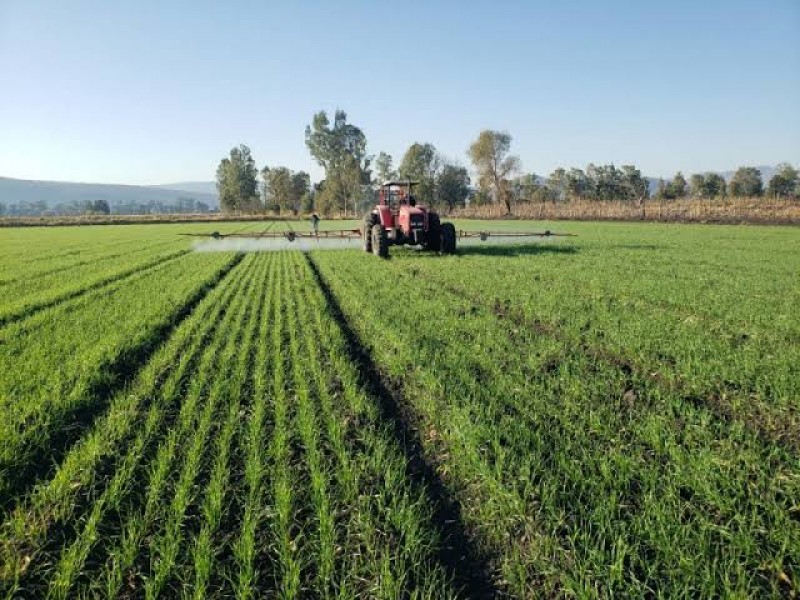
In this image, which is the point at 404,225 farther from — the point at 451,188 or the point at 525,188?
the point at 525,188

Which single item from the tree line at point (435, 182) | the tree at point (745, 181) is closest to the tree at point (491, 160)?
the tree line at point (435, 182)

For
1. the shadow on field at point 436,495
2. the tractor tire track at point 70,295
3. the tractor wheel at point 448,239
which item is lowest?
the shadow on field at point 436,495

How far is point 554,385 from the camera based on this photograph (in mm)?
5629

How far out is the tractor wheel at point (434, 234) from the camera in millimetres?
17734

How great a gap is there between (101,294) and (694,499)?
12.0 meters

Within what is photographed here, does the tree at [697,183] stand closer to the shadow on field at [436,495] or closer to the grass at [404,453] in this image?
the grass at [404,453]

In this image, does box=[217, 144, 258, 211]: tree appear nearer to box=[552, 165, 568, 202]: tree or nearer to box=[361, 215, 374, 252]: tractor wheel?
box=[552, 165, 568, 202]: tree

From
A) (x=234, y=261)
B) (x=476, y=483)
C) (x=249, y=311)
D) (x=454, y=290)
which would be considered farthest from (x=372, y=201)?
(x=476, y=483)

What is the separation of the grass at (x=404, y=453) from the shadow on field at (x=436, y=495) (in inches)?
0.7

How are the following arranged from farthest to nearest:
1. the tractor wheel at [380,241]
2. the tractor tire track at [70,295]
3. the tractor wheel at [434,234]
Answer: the tractor wheel at [434,234]
the tractor wheel at [380,241]
the tractor tire track at [70,295]

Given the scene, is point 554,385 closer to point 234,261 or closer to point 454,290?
point 454,290

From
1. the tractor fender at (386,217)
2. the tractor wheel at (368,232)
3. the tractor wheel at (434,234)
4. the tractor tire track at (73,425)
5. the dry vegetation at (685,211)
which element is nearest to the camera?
the tractor tire track at (73,425)

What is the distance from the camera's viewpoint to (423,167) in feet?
269

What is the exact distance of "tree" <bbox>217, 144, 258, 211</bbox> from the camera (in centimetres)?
9731
